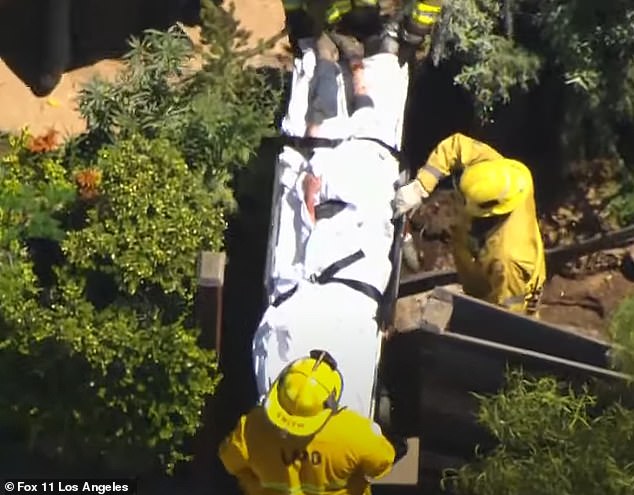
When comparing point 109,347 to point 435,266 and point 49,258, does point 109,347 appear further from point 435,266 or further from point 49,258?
point 435,266

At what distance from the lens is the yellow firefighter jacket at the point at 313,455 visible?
16.9ft

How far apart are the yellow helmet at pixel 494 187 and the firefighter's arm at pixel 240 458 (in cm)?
110

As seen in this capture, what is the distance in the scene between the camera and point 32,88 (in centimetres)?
733

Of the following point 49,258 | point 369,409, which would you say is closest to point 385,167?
point 369,409

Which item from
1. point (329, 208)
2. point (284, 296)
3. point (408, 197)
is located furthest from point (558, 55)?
point (284, 296)

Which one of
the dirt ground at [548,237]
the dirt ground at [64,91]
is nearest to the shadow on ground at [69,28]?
the dirt ground at [64,91]

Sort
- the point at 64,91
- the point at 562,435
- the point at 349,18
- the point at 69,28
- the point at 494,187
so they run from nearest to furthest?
1. the point at 562,435
2. the point at 494,187
3. the point at 349,18
4. the point at 64,91
5. the point at 69,28

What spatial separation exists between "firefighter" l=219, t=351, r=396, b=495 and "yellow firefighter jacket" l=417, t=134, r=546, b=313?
0.73 metres

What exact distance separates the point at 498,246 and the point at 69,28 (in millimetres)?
2860

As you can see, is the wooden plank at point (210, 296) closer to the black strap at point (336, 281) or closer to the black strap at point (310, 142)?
the black strap at point (336, 281)

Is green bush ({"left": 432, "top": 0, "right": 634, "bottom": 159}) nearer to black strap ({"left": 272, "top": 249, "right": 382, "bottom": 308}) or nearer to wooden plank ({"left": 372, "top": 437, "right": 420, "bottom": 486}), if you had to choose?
black strap ({"left": 272, "top": 249, "right": 382, "bottom": 308})

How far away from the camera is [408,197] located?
218 inches

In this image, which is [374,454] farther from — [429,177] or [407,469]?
[429,177]

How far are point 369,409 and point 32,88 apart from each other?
9.25 ft
